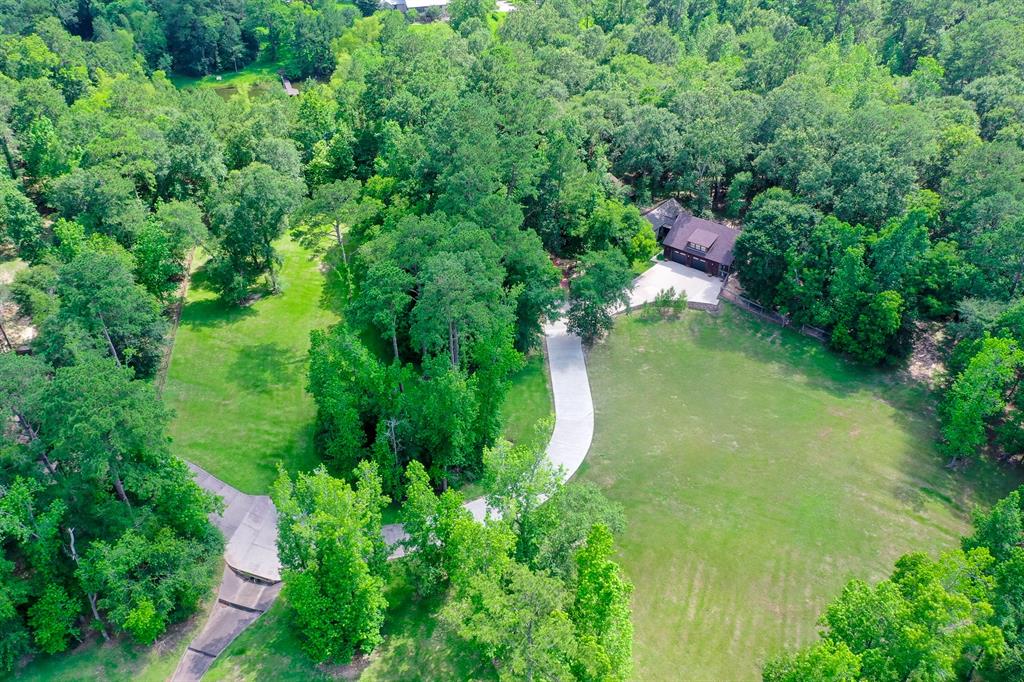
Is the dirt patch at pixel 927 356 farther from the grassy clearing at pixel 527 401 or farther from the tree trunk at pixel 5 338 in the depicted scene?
the tree trunk at pixel 5 338

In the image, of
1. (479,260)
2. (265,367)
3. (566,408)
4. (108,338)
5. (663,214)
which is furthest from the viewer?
(663,214)

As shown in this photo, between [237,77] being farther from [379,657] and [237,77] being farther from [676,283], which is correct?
[379,657]

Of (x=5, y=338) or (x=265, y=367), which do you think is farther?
(x=265, y=367)

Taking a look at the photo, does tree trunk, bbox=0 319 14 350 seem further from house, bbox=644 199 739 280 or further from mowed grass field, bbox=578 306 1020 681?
house, bbox=644 199 739 280

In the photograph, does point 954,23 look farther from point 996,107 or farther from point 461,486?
point 461,486

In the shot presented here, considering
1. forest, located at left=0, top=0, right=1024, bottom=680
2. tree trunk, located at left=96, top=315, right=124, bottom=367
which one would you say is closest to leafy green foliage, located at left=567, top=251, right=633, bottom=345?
forest, located at left=0, top=0, right=1024, bottom=680

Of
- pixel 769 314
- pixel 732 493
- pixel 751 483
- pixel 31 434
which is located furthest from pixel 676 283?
pixel 31 434
